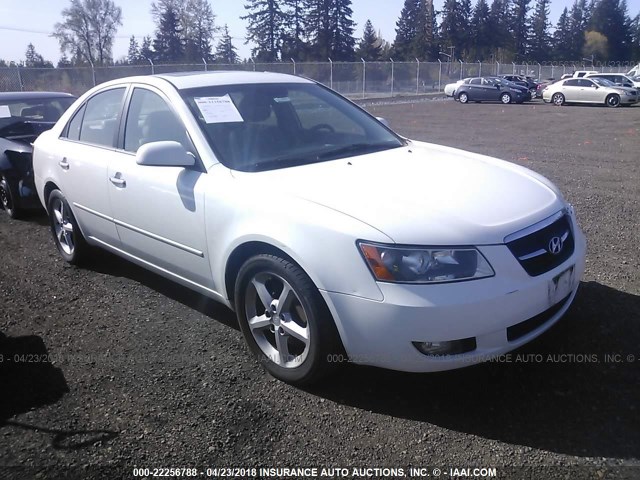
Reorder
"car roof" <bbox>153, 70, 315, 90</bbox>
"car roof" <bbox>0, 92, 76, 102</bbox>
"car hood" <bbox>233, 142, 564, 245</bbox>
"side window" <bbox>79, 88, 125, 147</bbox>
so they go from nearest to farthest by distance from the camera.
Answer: "car hood" <bbox>233, 142, 564, 245</bbox>, "car roof" <bbox>153, 70, 315, 90</bbox>, "side window" <bbox>79, 88, 125, 147</bbox>, "car roof" <bbox>0, 92, 76, 102</bbox>

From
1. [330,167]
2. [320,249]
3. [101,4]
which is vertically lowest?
[320,249]

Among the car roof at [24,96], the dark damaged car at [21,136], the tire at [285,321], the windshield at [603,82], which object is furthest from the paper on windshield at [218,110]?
the windshield at [603,82]

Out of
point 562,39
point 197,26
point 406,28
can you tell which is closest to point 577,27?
point 562,39

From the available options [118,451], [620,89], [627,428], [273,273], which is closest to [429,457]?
[627,428]

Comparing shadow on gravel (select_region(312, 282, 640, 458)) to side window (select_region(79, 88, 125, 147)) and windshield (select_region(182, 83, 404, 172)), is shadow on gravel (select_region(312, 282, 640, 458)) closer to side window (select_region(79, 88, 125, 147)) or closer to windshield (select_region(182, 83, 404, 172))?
windshield (select_region(182, 83, 404, 172))

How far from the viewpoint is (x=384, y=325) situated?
269 cm

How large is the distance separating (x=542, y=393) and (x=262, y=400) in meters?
1.48

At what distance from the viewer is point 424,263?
106 inches

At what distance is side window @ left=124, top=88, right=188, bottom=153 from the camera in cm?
379

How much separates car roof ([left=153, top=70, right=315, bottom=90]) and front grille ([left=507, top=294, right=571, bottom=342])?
256cm

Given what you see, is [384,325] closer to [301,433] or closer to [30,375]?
[301,433]

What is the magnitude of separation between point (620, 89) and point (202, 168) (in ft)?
95.6

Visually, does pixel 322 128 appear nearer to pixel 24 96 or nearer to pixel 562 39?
pixel 24 96

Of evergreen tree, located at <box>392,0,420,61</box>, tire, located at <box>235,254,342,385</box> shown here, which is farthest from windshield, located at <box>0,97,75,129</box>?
evergreen tree, located at <box>392,0,420,61</box>
